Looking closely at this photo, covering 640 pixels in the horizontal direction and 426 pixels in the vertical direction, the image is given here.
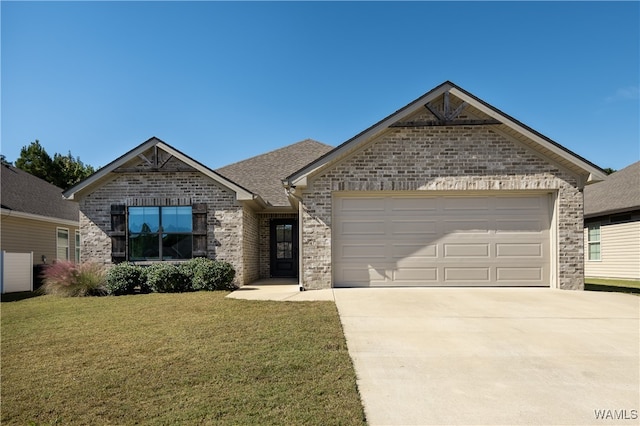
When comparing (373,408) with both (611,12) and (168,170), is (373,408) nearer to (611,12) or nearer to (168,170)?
(168,170)

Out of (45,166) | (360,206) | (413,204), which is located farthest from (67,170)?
(413,204)

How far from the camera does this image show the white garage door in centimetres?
1034

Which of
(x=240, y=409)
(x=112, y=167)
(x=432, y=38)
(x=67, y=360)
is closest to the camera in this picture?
(x=240, y=409)

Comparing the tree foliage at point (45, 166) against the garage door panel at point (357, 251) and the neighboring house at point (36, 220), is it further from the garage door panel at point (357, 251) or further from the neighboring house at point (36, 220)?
the garage door panel at point (357, 251)

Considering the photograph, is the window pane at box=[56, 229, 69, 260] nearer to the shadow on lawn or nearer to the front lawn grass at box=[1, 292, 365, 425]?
the shadow on lawn

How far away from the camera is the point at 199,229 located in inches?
483

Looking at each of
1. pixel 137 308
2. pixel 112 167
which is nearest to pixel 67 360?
pixel 137 308

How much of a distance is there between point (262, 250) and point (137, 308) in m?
→ 7.70

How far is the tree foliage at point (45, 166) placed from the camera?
3528cm

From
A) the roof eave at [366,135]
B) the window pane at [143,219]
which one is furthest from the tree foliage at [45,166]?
the roof eave at [366,135]

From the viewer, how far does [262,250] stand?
631 inches

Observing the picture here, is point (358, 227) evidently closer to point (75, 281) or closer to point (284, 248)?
point (284, 248)

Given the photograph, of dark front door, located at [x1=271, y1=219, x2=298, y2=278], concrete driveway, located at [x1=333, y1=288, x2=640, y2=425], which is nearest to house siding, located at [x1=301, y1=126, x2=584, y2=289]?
concrete driveway, located at [x1=333, y1=288, x2=640, y2=425]

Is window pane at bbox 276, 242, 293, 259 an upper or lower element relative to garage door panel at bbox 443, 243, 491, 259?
lower
